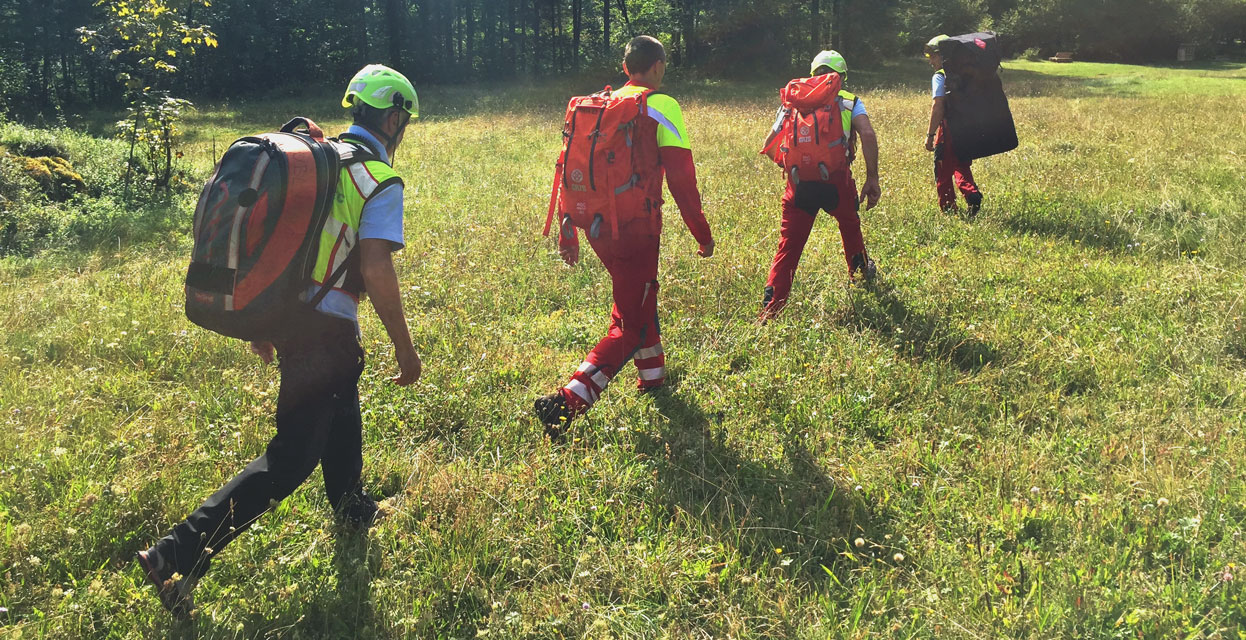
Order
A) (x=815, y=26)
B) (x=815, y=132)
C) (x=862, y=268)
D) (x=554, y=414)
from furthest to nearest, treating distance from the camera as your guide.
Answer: (x=815, y=26) → (x=862, y=268) → (x=815, y=132) → (x=554, y=414)

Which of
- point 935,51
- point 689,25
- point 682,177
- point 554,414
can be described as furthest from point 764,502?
point 689,25

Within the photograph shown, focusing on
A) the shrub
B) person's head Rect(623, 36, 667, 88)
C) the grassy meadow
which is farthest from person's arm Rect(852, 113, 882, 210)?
the shrub

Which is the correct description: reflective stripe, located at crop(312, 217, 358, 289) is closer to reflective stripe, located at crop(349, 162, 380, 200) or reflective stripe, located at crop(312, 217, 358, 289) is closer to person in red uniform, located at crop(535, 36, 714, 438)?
reflective stripe, located at crop(349, 162, 380, 200)

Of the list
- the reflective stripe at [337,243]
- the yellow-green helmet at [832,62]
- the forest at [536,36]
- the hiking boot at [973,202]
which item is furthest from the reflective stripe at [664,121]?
the forest at [536,36]

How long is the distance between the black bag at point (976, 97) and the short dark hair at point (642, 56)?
4977 mm

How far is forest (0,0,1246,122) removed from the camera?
34.1 meters

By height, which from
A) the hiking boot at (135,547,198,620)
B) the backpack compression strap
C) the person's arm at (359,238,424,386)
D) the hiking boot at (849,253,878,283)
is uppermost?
the backpack compression strap

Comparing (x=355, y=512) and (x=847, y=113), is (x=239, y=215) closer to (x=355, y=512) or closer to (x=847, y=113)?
(x=355, y=512)

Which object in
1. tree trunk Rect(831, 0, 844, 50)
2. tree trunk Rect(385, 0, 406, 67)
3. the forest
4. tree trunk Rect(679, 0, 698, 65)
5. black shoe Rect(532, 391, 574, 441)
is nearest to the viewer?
black shoe Rect(532, 391, 574, 441)

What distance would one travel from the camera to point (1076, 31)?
45.5 meters

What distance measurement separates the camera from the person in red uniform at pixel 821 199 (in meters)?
5.22

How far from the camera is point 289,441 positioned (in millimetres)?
2693

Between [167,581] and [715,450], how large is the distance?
250 cm

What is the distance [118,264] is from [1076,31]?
181 feet
